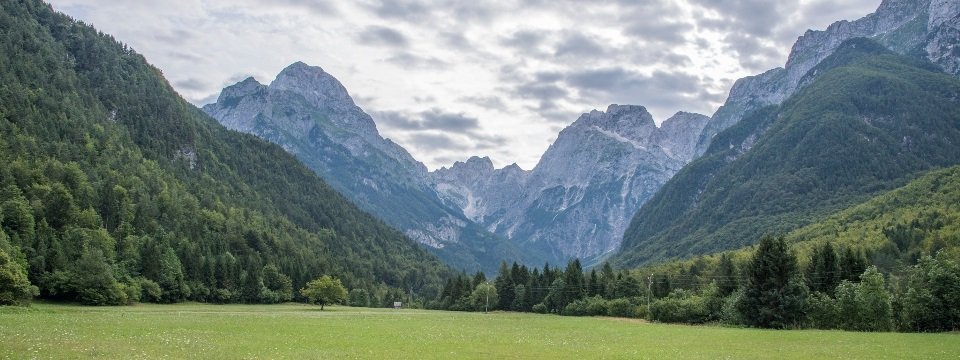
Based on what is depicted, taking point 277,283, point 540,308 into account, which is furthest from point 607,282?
point 277,283

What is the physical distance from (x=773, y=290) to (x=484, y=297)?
353 feet

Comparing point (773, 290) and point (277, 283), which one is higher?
point (277, 283)

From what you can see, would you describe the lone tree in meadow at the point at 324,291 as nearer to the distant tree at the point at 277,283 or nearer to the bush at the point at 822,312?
the distant tree at the point at 277,283

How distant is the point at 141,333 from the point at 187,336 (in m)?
4.35

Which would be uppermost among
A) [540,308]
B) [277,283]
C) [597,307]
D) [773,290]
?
[277,283]

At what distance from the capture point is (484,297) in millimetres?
194750

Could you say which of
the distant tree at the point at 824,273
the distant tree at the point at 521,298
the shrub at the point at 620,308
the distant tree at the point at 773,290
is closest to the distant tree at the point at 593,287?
the distant tree at the point at 521,298

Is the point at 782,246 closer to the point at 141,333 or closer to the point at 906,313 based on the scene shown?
the point at 906,313

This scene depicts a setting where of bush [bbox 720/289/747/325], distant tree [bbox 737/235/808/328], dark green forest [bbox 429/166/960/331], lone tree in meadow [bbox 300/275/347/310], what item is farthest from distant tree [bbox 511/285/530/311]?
distant tree [bbox 737/235/808/328]

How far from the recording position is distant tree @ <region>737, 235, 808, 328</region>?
311ft

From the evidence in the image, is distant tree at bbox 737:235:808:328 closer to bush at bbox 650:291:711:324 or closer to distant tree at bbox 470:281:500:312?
bush at bbox 650:291:711:324

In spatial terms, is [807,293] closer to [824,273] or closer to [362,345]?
[824,273]

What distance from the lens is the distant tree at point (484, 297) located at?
193125mm

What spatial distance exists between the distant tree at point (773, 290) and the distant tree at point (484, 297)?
100 meters
